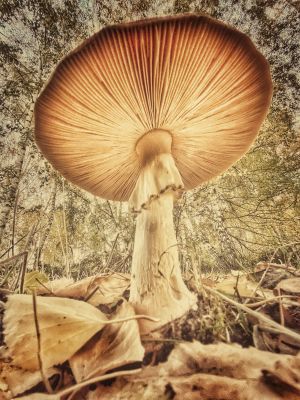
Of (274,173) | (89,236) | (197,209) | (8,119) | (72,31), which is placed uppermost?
(72,31)

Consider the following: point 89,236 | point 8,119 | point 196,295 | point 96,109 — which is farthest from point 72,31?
point 196,295

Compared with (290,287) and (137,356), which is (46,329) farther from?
(290,287)

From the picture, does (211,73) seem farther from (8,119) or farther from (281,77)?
(8,119)

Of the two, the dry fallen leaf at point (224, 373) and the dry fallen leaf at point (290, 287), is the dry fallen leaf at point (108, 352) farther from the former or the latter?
the dry fallen leaf at point (290, 287)

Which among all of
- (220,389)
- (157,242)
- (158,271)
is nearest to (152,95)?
(157,242)

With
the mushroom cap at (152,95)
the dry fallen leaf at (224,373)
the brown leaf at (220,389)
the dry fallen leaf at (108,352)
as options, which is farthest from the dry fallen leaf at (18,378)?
the mushroom cap at (152,95)

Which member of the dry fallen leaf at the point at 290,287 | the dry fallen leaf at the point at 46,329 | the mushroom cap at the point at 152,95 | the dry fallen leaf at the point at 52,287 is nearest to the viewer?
the dry fallen leaf at the point at 46,329
